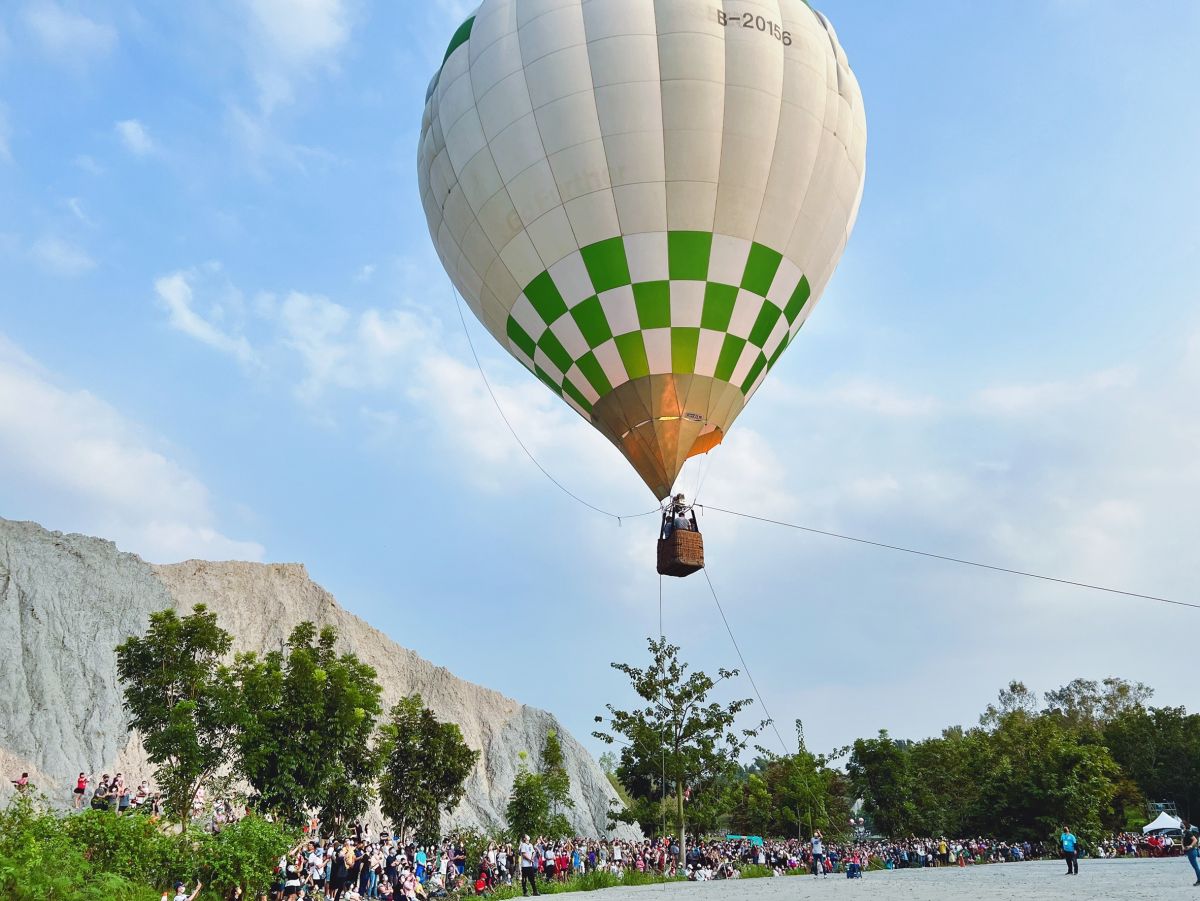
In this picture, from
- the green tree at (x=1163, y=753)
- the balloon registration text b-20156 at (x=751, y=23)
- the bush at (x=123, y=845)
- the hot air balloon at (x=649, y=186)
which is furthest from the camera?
the green tree at (x=1163, y=753)

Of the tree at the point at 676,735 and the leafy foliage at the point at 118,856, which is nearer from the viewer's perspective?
the leafy foliage at the point at 118,856

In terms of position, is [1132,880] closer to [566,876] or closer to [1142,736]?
[566,876]

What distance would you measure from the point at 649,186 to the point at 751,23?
Answer: 324cm

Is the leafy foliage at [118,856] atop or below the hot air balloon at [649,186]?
below

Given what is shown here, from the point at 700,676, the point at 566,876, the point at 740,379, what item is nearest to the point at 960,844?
the point at 700,676

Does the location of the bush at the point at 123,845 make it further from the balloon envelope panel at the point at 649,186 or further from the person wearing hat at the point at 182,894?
the balloon envelope panel at the point at 649,186

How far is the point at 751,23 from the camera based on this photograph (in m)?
13.4

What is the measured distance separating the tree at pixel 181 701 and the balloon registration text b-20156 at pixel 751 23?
20.7 meters

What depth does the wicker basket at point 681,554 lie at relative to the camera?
13195 mm

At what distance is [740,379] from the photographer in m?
14.2

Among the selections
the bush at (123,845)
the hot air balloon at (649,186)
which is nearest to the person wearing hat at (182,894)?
the bush at (123,845)

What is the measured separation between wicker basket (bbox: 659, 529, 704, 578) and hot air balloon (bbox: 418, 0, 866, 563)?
90 centimetres

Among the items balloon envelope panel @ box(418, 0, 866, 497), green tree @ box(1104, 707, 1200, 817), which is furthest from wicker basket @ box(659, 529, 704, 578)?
green tree @ box(1104, 707, 1200, 817)

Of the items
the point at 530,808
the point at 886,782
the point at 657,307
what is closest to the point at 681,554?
the point at 657,307
